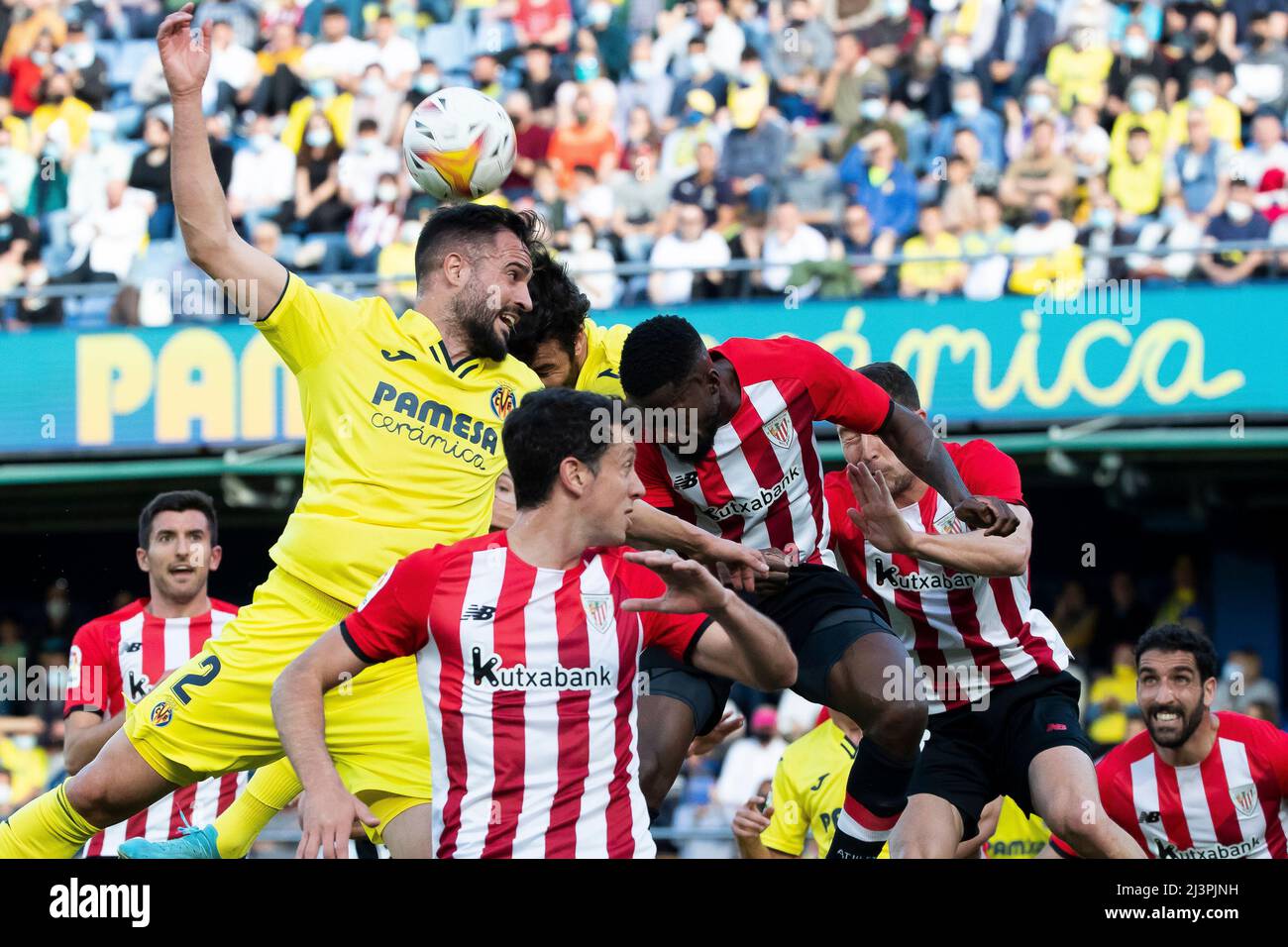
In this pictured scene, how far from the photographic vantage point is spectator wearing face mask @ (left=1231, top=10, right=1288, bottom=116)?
14.0m

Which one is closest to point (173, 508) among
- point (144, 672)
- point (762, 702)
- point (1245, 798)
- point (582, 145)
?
point (144, 672)

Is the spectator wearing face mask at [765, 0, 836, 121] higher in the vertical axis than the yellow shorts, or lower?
higher

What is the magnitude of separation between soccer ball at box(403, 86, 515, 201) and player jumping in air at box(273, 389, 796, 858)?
81.1 inches

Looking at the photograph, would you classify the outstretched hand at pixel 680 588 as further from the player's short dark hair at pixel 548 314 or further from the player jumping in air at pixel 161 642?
the player jumping in air at pixel 161 642

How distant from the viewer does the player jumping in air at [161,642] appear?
25.3ft

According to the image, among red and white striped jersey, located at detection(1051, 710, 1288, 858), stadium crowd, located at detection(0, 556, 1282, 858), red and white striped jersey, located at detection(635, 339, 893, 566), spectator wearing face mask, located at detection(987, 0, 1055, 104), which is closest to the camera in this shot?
red and white striped jersey, located at detection(635, 339, 893, 566)

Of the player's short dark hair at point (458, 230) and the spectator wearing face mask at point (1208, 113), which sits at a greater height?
the spectator wearing face mask at point (1208, 113)

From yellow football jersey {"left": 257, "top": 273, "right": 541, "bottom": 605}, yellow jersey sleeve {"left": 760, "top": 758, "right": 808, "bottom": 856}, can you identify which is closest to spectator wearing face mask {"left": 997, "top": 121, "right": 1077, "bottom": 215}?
yellow jersey sleeve {"left": 760, "top": 758, "right": 808, "bottom": 856}

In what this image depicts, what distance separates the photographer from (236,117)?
54.3 feet

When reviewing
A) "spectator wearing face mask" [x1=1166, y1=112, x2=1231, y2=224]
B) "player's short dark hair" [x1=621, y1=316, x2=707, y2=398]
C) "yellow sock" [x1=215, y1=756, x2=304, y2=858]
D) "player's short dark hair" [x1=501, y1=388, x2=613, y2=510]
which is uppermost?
"spectator wearing face mask" [x1=1166, y1=112, x2=1231, y2=224]

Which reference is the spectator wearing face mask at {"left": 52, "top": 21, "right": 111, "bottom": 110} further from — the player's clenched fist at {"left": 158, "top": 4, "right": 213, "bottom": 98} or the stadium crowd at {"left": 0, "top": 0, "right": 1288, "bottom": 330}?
the player's clenched fist at {"left": 158, "top": 4, "right": 213, "bottom": 98}

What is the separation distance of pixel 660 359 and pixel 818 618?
1.11m

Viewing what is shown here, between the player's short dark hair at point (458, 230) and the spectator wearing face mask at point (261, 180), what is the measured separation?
9828mm

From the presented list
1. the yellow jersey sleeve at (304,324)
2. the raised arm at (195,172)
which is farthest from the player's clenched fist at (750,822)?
the raised arm at (195,172)
